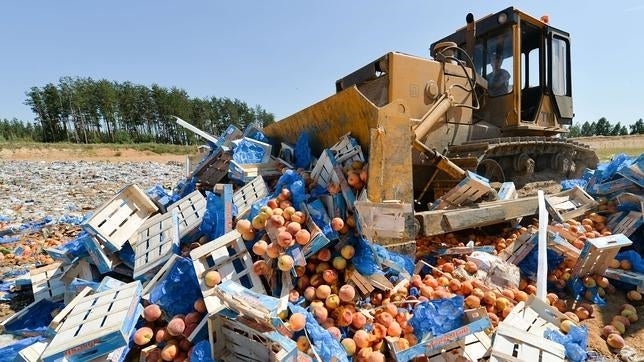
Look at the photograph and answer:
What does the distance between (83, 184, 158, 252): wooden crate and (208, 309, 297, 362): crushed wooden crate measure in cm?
157

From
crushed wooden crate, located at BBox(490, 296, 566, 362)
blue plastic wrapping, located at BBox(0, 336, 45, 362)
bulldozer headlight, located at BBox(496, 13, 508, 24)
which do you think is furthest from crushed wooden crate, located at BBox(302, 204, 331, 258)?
bulldozer headlight, located at BBox(496, 13, 508, 24)

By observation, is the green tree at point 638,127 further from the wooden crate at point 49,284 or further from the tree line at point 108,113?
the wooden crate at point 49,284

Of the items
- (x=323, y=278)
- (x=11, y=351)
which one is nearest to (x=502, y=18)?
(x=323, y=278)

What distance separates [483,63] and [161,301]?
6.45 metres

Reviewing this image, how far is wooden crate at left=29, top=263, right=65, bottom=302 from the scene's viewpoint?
3.08 m

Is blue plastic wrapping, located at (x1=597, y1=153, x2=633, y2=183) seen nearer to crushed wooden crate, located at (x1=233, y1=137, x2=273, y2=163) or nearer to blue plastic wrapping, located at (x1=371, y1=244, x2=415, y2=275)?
blue plastic wrapping, located at (x1=371, y1=244, x2=415, y2=275)

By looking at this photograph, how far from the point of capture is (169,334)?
228cm

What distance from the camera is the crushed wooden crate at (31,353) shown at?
2072 millimetres

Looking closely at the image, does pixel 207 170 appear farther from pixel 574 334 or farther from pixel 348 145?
pixel 574 334

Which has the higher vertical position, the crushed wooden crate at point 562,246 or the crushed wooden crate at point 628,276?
the crushed wooden crate at point 562,246

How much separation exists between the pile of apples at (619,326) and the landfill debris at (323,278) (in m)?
0.01

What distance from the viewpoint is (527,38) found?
6.10m

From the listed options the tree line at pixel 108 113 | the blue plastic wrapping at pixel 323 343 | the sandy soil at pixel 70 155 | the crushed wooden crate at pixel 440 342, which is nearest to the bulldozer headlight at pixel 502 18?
the crushed wooden crate at pixel 440 342

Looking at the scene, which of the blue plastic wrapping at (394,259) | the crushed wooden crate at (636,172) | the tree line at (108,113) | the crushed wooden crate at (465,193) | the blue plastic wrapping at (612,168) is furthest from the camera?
the tree line at (108,113)
